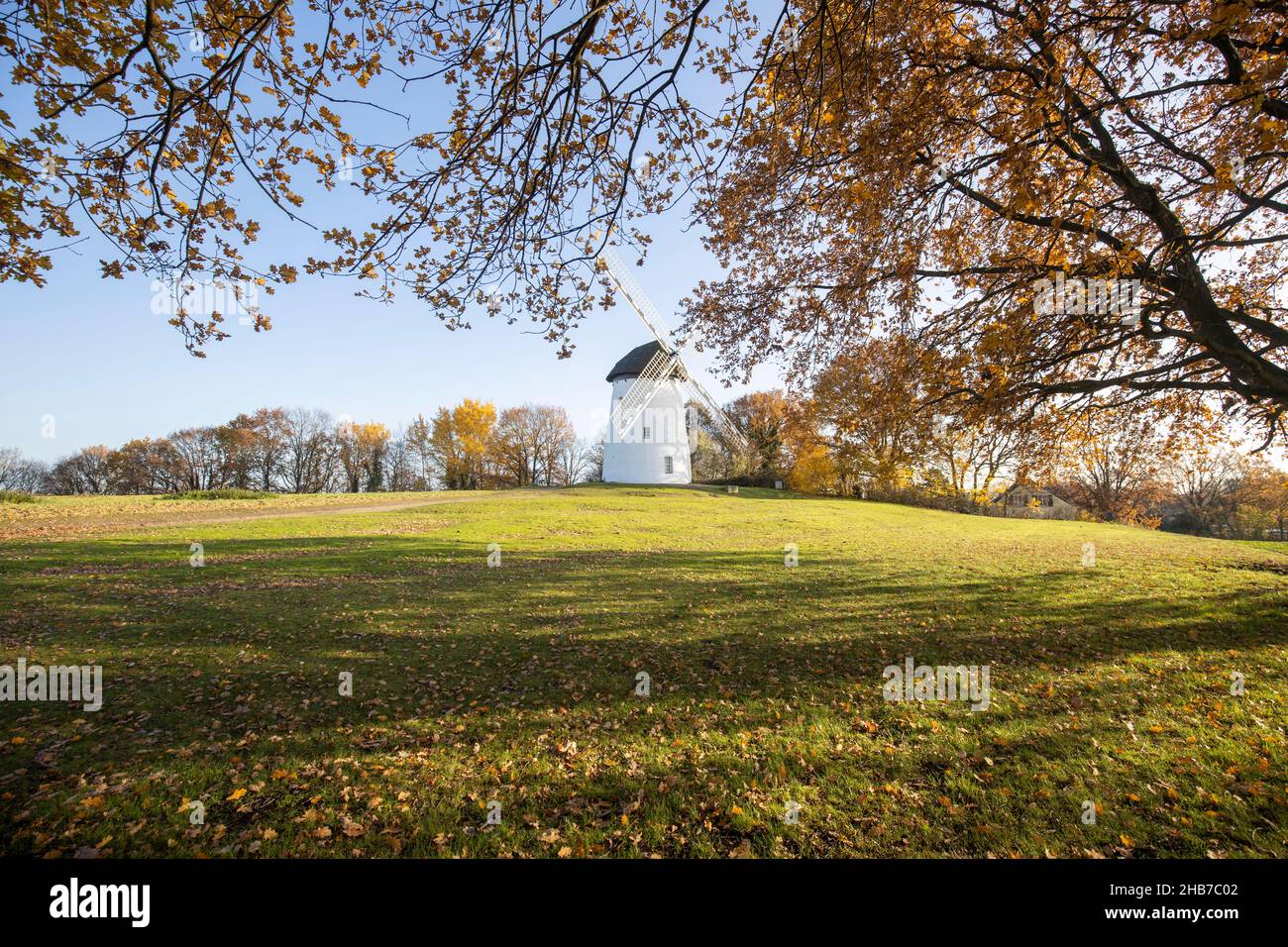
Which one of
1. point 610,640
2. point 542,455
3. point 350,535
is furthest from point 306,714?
point 542,455

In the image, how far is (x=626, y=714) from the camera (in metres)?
5.73

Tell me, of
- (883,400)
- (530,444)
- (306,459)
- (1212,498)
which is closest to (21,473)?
(306,459)

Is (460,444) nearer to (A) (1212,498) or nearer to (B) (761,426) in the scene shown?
(B) (761,426)

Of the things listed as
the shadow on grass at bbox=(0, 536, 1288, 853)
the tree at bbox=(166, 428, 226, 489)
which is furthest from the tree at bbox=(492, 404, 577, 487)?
the shadow on grass at bbox=(0, 536, 1288, 853)

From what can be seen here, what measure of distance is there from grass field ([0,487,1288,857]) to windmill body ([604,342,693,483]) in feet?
117

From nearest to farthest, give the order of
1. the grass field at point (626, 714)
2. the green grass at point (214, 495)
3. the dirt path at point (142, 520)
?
the grass field at point (626, 714) < the dirt path at point (142, 520) < the green grass at point (214, 495)

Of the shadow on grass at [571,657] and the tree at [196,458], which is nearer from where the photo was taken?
the shadow on grass at [571,657]

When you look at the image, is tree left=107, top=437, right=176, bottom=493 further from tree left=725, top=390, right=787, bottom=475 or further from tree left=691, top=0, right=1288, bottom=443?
tree left=691, top=0, right=1288, bottom=443

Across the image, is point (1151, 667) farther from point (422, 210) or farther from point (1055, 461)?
point (422, 210)

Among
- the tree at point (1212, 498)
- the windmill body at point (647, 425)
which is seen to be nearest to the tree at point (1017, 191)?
the windmill body at point (647, 425)

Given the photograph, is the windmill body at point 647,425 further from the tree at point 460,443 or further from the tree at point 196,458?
the tree at point 196,458

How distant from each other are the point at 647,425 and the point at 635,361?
21.7ft

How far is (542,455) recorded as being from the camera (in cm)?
7219

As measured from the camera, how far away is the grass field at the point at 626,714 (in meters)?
3.79
